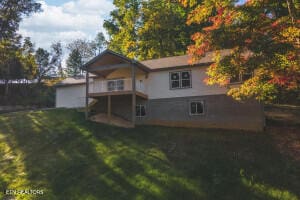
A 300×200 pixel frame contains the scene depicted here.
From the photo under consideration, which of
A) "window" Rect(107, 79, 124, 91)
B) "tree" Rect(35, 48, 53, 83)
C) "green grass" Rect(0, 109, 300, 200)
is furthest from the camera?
"tree" Rect(35, 48, 53, 83)

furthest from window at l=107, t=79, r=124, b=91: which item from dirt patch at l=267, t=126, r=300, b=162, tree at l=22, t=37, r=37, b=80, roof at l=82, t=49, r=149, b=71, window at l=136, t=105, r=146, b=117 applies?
tree at l=22, t=37, r=37, b=80

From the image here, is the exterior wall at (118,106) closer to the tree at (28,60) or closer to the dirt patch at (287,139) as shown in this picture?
the dirt patch at (287,139)

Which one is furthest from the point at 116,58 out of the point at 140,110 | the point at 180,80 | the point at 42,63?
the point at 42,63

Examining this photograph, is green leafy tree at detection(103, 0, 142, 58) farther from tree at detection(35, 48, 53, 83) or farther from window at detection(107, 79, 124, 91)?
tree at detection(35, 48, 53, 83)

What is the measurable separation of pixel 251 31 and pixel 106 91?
12245mm

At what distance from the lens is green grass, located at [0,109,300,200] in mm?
11070

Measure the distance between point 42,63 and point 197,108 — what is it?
36882 millimetres

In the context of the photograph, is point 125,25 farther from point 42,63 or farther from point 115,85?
point 42,63

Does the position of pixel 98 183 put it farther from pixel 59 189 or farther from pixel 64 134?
pixel 64 134

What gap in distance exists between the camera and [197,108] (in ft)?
63.2

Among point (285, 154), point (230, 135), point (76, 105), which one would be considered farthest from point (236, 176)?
point (76, 105)

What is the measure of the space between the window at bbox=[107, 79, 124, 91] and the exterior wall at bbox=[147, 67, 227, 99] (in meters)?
2.17

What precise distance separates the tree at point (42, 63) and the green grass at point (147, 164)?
29.3 meters

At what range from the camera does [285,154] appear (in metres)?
13.1
